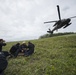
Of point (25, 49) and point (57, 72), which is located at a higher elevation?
point (25, 49)

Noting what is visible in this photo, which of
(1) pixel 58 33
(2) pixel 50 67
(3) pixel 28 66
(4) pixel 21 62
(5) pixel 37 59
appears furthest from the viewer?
(1) pixel 58 33

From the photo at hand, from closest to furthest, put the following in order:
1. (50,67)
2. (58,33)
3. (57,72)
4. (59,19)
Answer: (57,72)
(50,67)
(59,19)
(58,33)

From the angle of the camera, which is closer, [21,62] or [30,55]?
[21,62]

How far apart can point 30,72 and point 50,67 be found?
149 centimetres

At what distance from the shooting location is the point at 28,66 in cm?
1074

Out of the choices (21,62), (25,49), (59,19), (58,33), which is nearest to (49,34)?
(58,33)

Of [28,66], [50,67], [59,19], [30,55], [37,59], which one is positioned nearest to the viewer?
[50,67]

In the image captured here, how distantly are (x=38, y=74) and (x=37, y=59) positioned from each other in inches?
132

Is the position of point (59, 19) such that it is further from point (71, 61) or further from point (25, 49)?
point (71, 61)

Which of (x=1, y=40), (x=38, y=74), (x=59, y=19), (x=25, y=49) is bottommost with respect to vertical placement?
(x=38, y=74)

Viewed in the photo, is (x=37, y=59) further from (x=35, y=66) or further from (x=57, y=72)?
(x=57, y=72)

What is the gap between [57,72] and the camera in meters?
9.20

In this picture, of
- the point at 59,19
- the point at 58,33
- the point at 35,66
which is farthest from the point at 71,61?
the point at 58,33

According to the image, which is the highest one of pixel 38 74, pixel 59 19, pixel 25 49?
pixel 59 19
